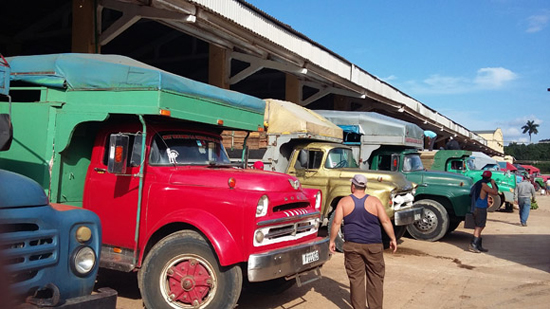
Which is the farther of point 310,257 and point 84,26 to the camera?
point 84,26

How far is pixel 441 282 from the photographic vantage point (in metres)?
7.10

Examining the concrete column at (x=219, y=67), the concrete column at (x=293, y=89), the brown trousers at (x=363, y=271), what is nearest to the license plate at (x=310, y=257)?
the brown trousers at (x=363, y=271)

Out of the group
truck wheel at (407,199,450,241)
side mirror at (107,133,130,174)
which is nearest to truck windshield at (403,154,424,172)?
truck wheel at (407,199,450,241)

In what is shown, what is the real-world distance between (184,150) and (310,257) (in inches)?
79.6

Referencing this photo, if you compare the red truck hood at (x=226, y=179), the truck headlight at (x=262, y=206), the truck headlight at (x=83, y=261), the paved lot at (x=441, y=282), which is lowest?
the paved lot at (x=441, y=282)

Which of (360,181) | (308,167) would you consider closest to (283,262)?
(360,181)

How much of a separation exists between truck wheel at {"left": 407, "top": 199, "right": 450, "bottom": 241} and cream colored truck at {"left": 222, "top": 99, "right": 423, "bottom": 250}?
1350 mm

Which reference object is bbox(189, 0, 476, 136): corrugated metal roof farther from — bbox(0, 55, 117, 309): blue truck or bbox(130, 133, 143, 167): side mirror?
bbox(0, 55, 117, 309): blue truck

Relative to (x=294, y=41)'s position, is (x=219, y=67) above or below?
below

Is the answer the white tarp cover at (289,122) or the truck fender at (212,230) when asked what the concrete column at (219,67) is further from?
the truck fender at (212,230)

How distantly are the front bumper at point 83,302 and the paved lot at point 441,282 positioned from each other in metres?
2.37

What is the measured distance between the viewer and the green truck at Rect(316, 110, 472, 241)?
35.5 feet

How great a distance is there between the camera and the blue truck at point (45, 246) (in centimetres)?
277

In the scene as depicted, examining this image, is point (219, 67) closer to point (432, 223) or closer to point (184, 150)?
point (432, 223)
